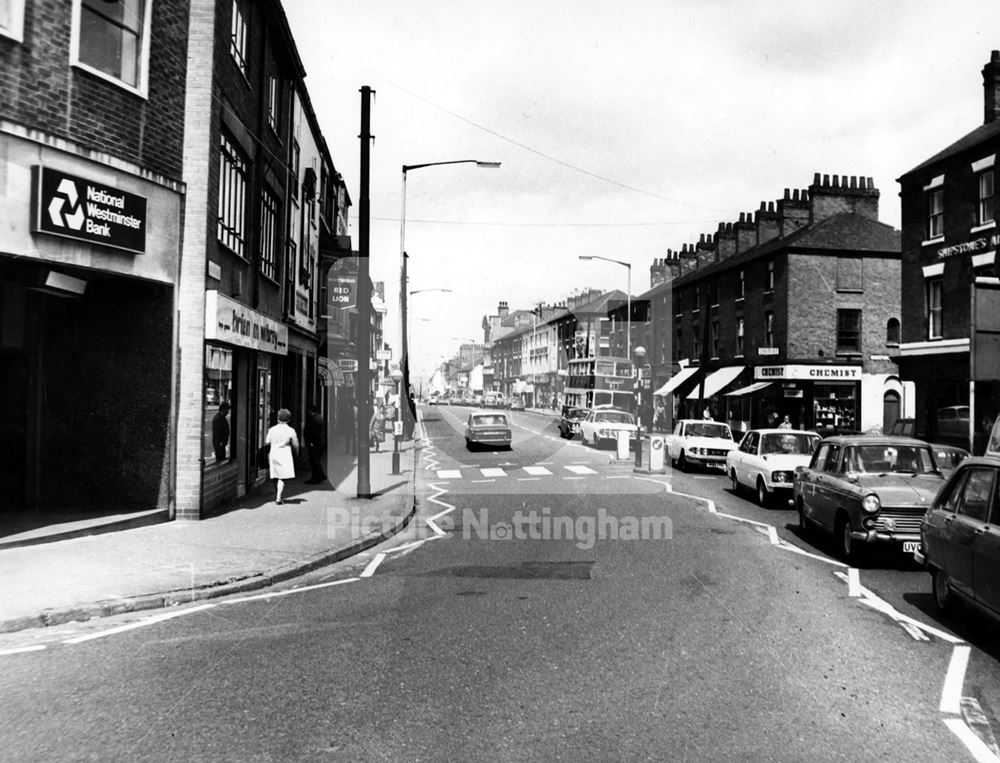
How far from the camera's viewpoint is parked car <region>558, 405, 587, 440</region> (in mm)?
40656

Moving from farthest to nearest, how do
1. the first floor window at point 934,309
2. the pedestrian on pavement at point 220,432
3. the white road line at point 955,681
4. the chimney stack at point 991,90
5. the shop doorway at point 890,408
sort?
the shop doorway at point 890,408 < the chimney stack at point 991,90 < the first floor window at point 934,309 < the pedestrian on pavement at point 220,432 < the white road line at point 955,681

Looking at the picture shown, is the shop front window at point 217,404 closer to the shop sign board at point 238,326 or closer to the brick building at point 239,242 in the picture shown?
the brick building at point 239,242

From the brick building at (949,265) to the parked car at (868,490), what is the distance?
13.8m

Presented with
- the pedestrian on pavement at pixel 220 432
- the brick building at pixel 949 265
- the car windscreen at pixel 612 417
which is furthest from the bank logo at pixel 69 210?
the car windscreen at pixel 612 417

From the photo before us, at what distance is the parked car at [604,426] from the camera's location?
32.9 metres

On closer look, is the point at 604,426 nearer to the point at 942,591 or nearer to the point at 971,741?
the point at 942,591

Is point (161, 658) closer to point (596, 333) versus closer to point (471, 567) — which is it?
point (471, 567)

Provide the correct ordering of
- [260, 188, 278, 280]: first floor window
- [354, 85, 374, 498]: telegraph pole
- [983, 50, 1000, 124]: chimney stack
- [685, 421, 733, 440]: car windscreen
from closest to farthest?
[354, 85, 374, 498]: telegraph pole, [260, 188, 278, 280]: first floor window, [685, 421, 733, 440]: car windscreen, [983, 50, 1000, 124]: chimney stack

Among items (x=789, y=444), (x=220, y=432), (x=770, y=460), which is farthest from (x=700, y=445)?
(x=220, y=432)

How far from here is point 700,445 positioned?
23.4m

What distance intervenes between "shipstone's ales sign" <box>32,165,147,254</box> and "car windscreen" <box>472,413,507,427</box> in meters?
20.6

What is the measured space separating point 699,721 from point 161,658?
12.9 feet

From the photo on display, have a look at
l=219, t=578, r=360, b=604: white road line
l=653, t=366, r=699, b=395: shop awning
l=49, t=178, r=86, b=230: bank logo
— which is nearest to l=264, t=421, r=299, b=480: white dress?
l=49, t=178, r=86, b=230: bank logo

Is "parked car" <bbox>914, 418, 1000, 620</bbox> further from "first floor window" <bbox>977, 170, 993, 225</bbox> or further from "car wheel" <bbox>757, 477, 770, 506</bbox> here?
"first floor window" <bbox>977, 170, 993, 225</bbox>
